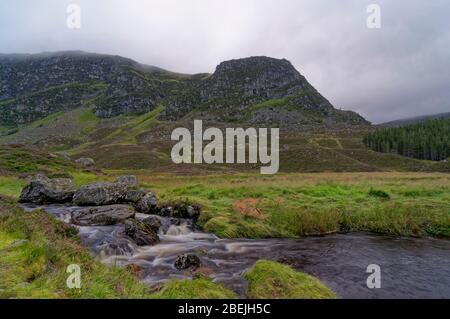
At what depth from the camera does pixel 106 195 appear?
31250mm

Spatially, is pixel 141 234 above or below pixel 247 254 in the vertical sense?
above

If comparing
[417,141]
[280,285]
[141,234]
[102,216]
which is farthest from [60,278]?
[417,141]

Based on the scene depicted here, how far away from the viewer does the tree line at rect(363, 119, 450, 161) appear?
135625 millimetres

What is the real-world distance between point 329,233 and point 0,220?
18892 mm

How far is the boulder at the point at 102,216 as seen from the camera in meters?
23.7

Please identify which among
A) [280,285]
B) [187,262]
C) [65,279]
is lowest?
[187,262]

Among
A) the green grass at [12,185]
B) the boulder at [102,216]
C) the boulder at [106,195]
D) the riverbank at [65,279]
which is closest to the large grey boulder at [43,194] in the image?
the boulder at [106,195]

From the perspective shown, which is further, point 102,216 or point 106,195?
point 106,195

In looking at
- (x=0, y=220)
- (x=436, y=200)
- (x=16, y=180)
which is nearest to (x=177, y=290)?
(x=0, y=220)

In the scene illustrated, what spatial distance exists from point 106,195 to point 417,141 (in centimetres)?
14384

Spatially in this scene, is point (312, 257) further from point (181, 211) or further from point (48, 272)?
point (181, 211)

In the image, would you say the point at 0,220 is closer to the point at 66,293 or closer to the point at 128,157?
the point at 66,293

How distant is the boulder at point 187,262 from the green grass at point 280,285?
124 inches

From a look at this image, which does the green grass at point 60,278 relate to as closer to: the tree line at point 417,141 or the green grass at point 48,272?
the green grass at point 48,272
